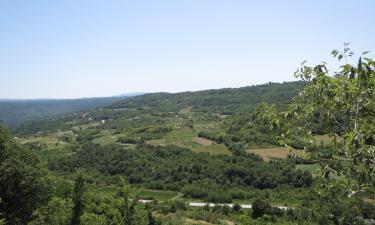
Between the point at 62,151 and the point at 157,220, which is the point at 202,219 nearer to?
the point at 157,220

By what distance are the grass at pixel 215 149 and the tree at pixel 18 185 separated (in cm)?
8239

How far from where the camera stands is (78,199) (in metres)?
30.3

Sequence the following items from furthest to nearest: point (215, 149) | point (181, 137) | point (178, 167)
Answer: point (181, 137) < point (215, 149) < point (178, 167)

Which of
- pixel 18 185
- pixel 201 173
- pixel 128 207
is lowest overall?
pixel 201 173

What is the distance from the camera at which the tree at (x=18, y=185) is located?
95.8ft

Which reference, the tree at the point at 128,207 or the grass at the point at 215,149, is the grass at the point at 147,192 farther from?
the tree at the point at 128,207

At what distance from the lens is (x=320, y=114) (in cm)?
818

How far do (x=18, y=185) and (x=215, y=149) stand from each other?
88945 mm

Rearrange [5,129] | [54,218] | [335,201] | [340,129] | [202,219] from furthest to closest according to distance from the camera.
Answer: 1. [202,219]
2. [5,129]
3. [54,218]
4. [340,129]
5. [335,201]

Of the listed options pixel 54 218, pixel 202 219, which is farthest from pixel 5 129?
pixel 202 219

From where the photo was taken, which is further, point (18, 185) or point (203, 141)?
point (203, 141)

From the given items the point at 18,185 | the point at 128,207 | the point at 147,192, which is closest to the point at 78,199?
the point at 18,185

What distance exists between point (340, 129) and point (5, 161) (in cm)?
2765

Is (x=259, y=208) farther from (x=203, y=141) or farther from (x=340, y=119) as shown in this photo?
(x=340, y=119)
